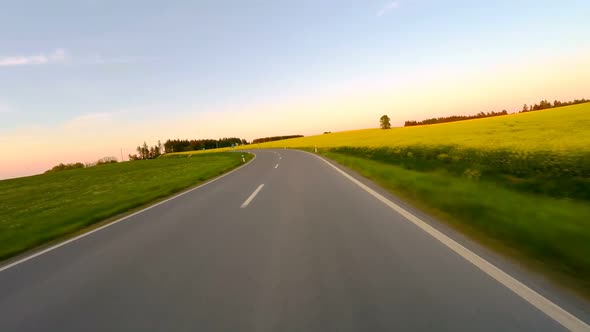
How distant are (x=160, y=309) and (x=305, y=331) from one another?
4.65 ft

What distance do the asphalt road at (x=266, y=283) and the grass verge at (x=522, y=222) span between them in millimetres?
877

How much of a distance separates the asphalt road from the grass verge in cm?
88

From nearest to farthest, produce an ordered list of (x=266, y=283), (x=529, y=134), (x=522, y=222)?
(x=266, y=283) < (x=522, y=222) < (x=529, y=134)

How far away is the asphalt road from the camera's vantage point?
2588 mm

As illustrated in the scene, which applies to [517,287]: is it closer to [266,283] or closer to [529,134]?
[266,283]

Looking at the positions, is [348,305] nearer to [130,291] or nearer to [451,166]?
[130,291]

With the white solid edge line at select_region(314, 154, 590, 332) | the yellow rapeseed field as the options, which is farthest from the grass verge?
the yellow rapeseed field

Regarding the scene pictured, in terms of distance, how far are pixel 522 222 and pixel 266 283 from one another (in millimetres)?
4148

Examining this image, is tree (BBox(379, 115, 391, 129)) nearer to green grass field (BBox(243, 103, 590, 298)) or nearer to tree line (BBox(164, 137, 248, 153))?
tree line (BBox(164, 137, 248, 153))

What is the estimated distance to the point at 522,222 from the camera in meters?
4.90

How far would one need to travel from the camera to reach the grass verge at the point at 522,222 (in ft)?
11.5

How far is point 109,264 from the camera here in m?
4.29

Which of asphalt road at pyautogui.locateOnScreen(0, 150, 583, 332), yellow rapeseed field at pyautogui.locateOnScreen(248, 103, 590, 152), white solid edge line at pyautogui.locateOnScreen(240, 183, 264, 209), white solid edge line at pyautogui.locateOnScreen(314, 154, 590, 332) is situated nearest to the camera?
white solid edge line at pyautogui.locateOnScreen(314, 154, 590, 332)

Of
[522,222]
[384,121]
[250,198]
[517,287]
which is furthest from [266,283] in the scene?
[384,121]
